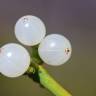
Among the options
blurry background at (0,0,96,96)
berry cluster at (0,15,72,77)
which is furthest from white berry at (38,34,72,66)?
blurry background at (0,0,96,96)

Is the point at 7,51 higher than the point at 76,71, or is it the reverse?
the point at 7,51

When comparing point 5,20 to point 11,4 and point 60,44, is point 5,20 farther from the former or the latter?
point 60,44

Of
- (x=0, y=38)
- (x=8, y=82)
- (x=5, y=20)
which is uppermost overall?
(x=5, y=20)

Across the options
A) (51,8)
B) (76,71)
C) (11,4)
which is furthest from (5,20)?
(76,71)

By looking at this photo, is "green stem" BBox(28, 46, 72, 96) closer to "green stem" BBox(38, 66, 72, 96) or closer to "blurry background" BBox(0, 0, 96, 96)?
"green stem" BBox(38, 66, 72, 96)

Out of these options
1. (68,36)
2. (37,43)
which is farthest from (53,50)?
(68,36)

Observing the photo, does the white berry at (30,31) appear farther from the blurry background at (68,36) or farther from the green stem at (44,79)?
the blurry background at (68,36)

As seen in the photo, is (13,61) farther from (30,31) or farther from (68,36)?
(68,36)
